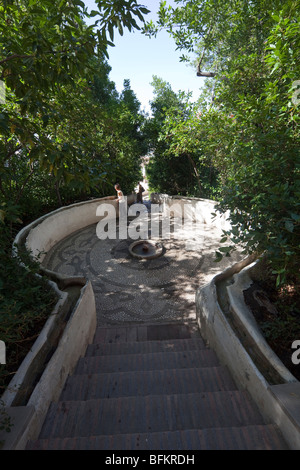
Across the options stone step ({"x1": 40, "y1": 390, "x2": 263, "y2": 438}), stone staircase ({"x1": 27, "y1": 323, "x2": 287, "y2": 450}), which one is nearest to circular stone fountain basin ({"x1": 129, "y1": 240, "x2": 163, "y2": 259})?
stone staircase ({"x1": 27, "y1": 323, "x2": 287, "y2": 450})

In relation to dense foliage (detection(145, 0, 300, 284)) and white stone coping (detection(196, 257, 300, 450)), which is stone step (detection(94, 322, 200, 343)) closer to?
white stone coping (detection(196, 257, 300, 450))

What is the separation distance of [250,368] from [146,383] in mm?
1364

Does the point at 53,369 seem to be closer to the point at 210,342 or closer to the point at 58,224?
the point at 210,342

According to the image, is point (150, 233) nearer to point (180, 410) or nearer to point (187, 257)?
point (187, 257)

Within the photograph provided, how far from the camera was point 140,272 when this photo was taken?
6.80 meters

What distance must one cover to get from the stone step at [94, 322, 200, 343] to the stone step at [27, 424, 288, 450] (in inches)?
92.2

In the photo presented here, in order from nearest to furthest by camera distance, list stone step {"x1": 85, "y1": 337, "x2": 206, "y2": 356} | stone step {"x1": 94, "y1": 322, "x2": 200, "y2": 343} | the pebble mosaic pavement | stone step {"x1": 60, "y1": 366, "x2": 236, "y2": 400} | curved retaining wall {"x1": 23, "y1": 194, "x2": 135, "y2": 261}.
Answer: stone step {"x1": 60, "y1": 366, "x2": 236, "y2": 400}, stone step {"x1": 85, "y1": 337, "x2": 206, "y2": 356}, stone step {"x1": 94, "y1": 322, "x2": 200, "y2": 343}, the pebble mosaic pavement, curved retaining wall {"x1": 23, "y1": 194, "x2": 135, "y2": 261}

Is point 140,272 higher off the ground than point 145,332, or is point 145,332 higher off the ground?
point 140,272

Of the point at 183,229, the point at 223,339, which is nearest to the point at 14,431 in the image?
the point at 223,339

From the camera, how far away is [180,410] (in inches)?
99.9

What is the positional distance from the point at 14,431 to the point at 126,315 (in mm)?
3370

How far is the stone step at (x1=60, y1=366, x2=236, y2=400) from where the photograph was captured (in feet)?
9.74

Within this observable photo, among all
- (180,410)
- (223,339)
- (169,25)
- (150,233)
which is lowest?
(180,410)

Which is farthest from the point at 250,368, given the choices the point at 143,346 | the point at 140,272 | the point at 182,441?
the point at 140,272
